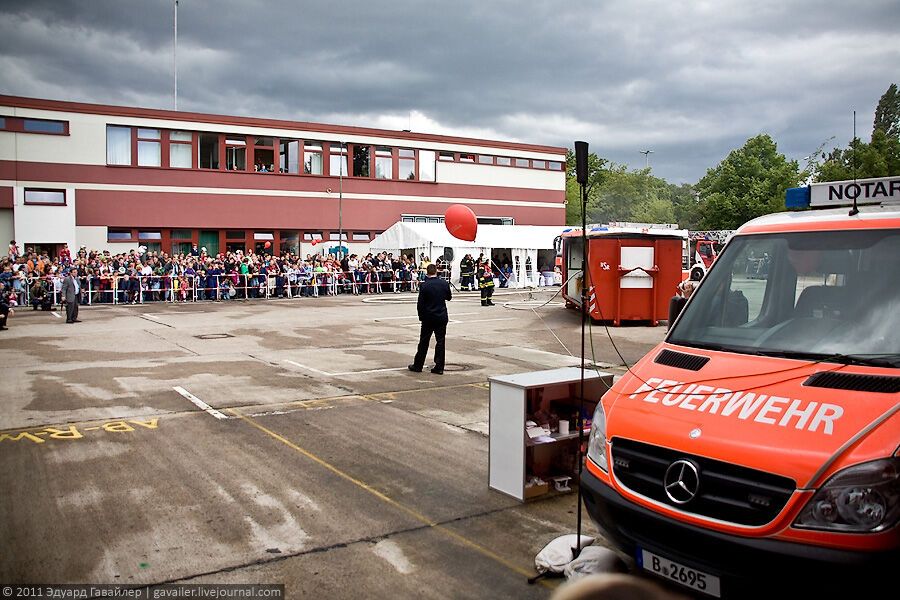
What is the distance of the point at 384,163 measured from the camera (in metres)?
44.6

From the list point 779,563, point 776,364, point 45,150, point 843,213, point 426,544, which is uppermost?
point 45,150

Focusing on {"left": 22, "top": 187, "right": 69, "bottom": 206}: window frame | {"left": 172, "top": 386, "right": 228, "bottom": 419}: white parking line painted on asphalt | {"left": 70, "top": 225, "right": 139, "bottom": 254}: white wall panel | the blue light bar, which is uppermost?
{"left": 22, "top": 187, "right": 69, "bottom": 206}: window frame

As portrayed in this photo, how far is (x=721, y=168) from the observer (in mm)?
69000

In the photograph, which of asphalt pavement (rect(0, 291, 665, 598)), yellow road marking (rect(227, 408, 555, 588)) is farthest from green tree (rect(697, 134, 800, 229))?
yellow road marking (rect(227, 408, 555, 588))

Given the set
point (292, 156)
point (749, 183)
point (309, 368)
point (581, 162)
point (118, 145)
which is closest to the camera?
point (581, 162)

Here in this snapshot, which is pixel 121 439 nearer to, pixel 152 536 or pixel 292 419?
pixel 292 419

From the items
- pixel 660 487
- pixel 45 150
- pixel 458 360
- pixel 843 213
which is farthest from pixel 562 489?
pixel 45 150

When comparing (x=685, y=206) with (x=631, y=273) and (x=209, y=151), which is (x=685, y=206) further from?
(x=631, y=273)

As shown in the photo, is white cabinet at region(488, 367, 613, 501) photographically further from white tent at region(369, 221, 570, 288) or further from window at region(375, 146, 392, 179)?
window at region(375, 146, 392, 179)

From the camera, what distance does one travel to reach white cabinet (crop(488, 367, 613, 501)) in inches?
254

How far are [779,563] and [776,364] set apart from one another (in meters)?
1.36

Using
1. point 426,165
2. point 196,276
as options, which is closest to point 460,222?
point 196,276

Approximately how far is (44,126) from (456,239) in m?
20.8

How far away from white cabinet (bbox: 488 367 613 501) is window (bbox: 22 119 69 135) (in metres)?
35.4
